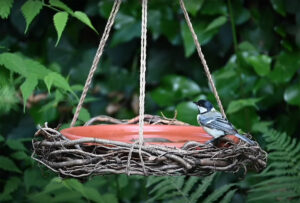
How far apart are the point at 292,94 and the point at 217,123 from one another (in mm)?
1568

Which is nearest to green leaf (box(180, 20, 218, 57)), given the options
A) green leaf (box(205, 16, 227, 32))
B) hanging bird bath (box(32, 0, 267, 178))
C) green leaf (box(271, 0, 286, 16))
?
green leaf (box(205, 16, 227, 32))

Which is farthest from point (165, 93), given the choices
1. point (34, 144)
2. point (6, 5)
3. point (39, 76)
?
point (34, 144)

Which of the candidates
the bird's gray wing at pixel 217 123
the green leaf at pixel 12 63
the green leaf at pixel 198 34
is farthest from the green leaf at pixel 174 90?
the bird's gray wing at pixel 217 123

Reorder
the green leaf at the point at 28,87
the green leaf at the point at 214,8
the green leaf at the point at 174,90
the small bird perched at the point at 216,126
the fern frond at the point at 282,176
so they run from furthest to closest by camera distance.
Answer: the green leaf at the point at 174,90 → the green leaf at the point at 214,8 → the fern frond at the point at 282,176 → the green leaf at the point at 28,87 → the small bird perched at the point at 216,126

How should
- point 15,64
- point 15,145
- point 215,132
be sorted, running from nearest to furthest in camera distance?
point 215,132
point 15,64
point 15,145

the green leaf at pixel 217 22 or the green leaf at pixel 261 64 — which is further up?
the green leaf at pixel 217 22

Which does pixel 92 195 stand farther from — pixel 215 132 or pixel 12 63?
pixel 215 132

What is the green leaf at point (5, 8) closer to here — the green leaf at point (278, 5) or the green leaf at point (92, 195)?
the green leaf at point (92, 195)

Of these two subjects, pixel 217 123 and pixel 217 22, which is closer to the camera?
pixel 217 123

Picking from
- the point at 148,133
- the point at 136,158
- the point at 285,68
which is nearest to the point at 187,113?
the point at 285,68

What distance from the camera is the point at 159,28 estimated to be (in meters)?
3.31

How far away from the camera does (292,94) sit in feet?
10.1

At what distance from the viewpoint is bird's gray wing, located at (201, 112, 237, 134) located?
1.60m

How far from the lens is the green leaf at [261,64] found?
10.0 ft
